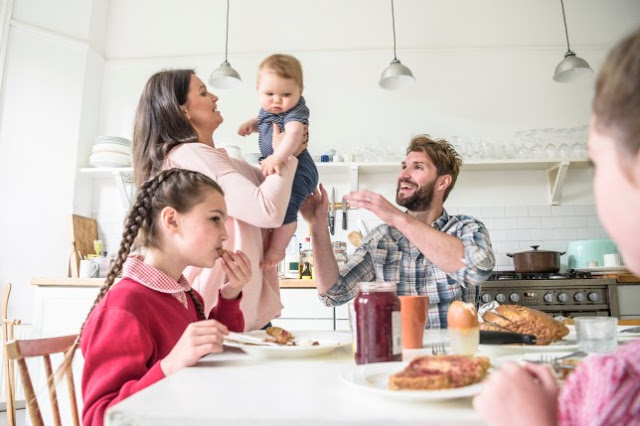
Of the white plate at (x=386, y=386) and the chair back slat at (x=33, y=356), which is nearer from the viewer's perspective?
the white plate at (x=386, y=386)

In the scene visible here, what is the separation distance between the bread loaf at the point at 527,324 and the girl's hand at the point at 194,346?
0.64m

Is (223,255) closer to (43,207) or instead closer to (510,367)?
(510,367)

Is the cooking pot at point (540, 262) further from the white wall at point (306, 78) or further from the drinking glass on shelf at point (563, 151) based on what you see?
the drinking glass on shelf at point (563, 151)

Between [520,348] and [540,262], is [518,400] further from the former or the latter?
[540,262]

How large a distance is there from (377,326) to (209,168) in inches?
25.2

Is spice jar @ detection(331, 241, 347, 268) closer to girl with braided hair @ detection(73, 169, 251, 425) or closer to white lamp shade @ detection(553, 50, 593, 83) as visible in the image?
white lamp shade @ detection(553, 50, 593, 83)

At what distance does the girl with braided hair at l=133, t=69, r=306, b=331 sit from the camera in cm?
124

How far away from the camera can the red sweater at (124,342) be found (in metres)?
0.84

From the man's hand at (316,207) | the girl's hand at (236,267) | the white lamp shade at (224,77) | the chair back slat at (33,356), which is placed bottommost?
the chair back slat at (33,356)

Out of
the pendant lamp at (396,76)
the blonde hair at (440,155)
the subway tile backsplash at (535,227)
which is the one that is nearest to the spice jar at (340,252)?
the subway tile backsplash at (535,227)

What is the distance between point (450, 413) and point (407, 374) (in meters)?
0.09

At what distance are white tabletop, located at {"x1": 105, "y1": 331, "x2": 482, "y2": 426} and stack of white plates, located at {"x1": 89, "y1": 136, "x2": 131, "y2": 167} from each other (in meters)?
3.23

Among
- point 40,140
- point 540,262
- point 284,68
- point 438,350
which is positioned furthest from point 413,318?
point 40,140

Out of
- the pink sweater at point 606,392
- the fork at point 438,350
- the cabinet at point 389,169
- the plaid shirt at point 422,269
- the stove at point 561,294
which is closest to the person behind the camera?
the pink sweater at point 606,392
